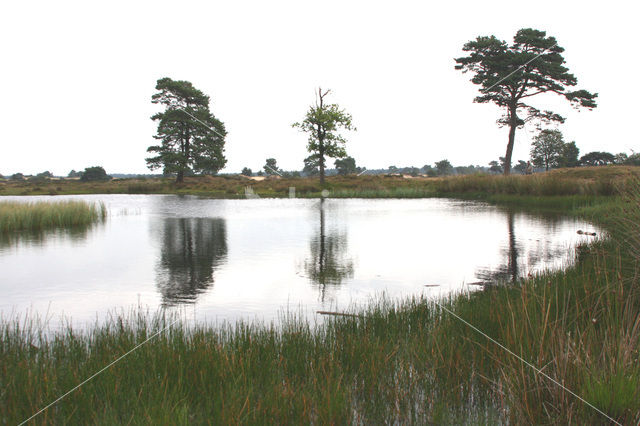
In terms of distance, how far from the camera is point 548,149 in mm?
89500

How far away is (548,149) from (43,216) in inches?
3597

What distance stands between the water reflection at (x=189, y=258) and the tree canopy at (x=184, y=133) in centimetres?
4196

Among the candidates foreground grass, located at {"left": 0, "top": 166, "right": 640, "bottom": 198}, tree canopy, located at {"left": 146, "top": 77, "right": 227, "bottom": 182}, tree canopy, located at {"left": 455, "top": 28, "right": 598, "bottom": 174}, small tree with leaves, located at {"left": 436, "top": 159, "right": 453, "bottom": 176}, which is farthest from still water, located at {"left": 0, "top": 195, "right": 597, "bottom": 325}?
small tree with leaves, located at {"left": 436, "top": 159, "right": 453, "bottom": 176}

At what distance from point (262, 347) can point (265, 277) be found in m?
5.86

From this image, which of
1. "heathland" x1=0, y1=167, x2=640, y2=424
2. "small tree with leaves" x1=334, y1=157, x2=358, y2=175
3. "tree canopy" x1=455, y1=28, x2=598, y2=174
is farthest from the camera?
"small tree with leaves" x1=334, y1=157, x2=358, y2=175

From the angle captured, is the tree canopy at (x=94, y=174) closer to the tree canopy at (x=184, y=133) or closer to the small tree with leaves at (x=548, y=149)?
the tree canopy at (x=184, y=133)

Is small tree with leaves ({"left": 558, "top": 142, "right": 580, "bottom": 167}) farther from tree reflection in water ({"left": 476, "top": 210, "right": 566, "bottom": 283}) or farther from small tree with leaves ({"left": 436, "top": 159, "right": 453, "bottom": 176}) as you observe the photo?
tree reflection in water ({"left": 476, "top": 210, "right": 566, "bottom": 283})

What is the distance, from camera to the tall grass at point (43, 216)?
21833 mm

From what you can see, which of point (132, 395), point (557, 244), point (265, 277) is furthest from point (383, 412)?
point (557, 244)

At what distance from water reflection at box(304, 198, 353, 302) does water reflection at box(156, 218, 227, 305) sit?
8.83ft

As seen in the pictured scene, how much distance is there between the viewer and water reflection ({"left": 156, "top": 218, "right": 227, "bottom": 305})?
33.1ft

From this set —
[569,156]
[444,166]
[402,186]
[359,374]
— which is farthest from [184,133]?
[444,166]

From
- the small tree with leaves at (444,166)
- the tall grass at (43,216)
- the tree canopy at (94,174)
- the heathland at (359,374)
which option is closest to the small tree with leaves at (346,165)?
the small tree with leaves at (444,166)

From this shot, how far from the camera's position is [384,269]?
12086mm
